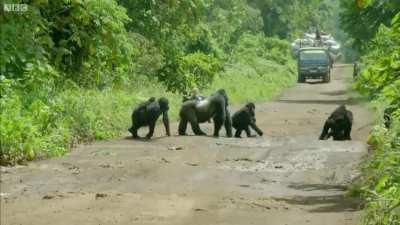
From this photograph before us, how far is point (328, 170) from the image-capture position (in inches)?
549

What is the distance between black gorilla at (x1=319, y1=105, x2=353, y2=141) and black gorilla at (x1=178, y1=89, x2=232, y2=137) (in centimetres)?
216

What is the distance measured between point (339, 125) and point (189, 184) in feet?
25.6

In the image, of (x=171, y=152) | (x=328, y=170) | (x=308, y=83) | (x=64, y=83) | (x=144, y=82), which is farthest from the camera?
(x=308, y=83)

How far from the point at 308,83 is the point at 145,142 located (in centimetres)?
3931

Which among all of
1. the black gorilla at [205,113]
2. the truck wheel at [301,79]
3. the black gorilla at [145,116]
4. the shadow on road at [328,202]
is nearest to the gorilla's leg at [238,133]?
the black gorilla at [205,113]

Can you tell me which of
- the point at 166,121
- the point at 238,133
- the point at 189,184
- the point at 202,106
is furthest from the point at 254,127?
the point at 189,184

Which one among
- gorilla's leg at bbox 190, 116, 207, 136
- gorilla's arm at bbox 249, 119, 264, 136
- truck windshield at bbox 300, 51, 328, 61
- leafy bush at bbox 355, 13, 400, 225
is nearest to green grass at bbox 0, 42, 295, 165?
gorilla's leg at bbox 190, 116, 207, 136

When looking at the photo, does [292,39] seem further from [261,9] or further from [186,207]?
[186,207]

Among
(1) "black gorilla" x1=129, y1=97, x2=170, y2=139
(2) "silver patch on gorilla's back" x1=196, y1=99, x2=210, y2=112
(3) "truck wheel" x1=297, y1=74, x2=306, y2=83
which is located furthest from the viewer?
(3) "truck wheel" x1=297, y1=74, x2=306, y2=83

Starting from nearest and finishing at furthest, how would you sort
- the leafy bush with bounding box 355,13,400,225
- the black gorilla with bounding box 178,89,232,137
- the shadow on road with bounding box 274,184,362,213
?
the leafy bush with bounding box 355,13,400,225
the shadow on road with bounding box 274,184,362,213
the black gorilla with bounding box 178,89,232,137

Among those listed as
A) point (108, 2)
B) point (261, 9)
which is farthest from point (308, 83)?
point (108, 2)

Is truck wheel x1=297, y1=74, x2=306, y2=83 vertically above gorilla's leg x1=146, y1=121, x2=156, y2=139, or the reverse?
gorilla's leg x1=146, y1=121, x2=156, y2=139

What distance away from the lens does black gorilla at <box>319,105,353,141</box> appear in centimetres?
1905

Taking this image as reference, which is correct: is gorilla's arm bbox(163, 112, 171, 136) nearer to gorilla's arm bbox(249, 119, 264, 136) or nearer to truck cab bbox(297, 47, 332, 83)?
gorilla's arm bbox(249, 119, 264, 136)
